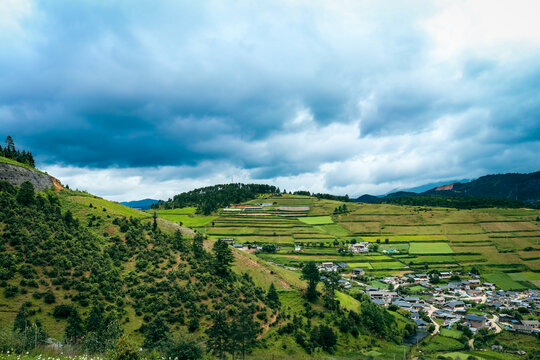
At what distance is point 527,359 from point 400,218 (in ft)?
359

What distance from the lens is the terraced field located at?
113 metres

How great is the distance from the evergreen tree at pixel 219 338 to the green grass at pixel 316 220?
388ft

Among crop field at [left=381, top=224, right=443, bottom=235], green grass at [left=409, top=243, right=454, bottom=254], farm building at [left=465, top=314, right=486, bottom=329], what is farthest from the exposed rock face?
crop field at [left=381, top=224, right=443, bottom=235]

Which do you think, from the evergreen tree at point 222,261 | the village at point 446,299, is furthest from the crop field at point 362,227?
the evergreen tree at point 222,261

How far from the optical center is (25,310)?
3819cm

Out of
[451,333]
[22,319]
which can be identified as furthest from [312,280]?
[22,319]

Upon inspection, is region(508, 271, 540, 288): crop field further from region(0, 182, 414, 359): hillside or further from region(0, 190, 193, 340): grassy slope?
region(0, 190, 193, 340): grassy slope

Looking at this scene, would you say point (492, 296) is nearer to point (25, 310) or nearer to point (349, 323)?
point (349, 323)

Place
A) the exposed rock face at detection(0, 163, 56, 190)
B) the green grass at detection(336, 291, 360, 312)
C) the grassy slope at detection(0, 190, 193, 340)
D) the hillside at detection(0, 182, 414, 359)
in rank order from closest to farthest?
the grassy slope at detection(0, 190, 193, 340) < the hillside at detection(0, 182, 414, 359) < the exposed rock face at detection(0, 163, 56, 190) < the green grass at detection(336, 291, 360, 312)

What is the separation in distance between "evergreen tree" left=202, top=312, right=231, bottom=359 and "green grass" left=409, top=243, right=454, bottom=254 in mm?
102043

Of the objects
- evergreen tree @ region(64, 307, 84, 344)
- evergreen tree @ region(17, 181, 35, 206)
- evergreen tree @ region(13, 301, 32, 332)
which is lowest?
evergreen tree @ region(64, 307, 84, 344)

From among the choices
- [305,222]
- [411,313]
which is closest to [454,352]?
[411,313]

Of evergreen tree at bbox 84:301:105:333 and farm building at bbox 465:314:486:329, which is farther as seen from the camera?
farm building at bbox 465:314:486:329

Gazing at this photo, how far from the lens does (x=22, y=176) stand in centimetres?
6550
